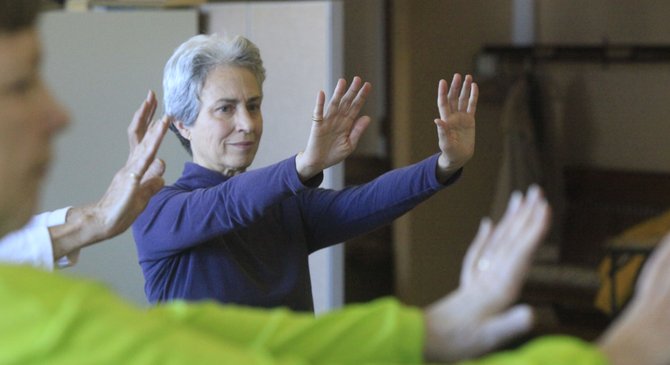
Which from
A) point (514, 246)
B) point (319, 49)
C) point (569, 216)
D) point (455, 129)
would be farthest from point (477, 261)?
point (569, 216)

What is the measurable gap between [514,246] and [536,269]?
13.4ft

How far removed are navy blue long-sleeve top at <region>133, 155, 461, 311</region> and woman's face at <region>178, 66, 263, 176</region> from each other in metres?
0.04

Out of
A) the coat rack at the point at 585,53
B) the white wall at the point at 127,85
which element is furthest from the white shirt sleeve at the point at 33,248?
the coat rack at the point at 585,53

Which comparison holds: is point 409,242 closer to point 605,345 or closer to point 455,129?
point 455,129

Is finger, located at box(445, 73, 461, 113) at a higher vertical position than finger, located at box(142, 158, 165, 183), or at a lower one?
higher

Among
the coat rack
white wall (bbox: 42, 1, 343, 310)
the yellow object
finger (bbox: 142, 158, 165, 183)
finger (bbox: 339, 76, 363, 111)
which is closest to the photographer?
finger (bbox: 142, 158, 165, 183)

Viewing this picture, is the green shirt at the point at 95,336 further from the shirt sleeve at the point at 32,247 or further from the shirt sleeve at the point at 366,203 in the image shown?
the shirt sleeve at the point at 366,203

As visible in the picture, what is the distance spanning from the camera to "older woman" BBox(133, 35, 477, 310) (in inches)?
72.5

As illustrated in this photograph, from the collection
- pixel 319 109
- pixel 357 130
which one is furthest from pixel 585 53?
pixel 319 109

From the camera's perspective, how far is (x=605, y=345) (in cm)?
84

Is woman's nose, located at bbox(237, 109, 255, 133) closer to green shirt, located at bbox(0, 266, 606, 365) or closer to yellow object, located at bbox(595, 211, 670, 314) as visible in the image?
green shirt, located at bbox(0, 266, 606, 365)

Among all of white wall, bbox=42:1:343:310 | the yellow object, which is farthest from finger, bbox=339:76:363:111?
the yellow object

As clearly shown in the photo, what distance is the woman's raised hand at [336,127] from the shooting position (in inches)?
74.1

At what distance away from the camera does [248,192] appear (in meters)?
1.80
